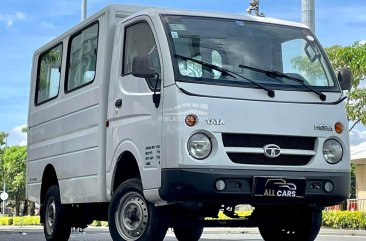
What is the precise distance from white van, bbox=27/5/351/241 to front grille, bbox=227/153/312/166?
1cm

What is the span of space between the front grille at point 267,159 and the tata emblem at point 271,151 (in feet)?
0.13

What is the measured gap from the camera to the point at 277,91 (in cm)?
760

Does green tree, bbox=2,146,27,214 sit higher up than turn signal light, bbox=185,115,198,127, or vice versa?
green tree, bbox=2,146,27,214

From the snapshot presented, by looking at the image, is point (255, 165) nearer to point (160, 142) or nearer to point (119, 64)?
point (160, 142)

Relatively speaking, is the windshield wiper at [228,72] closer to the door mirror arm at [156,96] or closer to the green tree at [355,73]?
the door mirror arm at [156,96]

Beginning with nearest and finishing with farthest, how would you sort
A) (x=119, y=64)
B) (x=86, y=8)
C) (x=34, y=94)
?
(x=119, y=64) < (x=34, y=94) < (x=86, y=8)

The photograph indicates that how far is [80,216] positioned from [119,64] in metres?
2.80

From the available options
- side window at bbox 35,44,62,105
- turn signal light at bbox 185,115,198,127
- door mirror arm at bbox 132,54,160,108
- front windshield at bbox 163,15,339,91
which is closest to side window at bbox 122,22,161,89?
door mirror arm at bbox 132,54,160,108

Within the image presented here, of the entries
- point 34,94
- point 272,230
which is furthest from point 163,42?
point 34,94

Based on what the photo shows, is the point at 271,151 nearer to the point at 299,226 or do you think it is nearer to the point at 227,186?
the point at 227,186

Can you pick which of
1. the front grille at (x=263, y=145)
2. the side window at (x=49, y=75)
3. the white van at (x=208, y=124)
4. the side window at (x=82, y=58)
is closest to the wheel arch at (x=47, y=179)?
the side window at (x=49, y=75)

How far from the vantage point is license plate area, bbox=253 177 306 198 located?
724 centimetres

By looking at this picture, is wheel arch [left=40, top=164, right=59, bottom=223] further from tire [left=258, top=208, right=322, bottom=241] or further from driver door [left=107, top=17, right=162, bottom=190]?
tire [left=258, top=208, right=322, bottom=241]

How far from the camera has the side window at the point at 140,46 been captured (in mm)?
7682
